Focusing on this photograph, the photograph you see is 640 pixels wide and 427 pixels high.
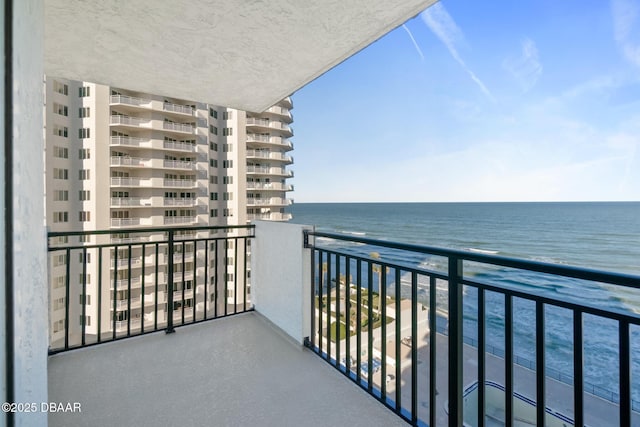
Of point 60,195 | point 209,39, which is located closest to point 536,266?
point 209,39

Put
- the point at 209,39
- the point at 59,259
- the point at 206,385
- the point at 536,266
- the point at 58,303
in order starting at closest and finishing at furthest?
the point at 536,266 → the point at 206,385 → the point at 209,39 → the point at 58,303 → the point at 59,259

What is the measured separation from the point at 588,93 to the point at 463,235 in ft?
52.1

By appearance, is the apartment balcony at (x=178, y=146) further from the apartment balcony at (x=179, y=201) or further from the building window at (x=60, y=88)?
the building window at (x=60, y=88)

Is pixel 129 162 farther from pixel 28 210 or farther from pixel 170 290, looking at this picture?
pixel 28 210

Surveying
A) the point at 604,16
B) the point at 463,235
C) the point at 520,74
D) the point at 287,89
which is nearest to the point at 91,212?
the point at 287,89

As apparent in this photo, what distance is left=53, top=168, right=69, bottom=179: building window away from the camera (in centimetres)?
1686

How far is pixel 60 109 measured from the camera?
17.0m

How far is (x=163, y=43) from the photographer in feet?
6.40

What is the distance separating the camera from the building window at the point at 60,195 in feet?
55.7

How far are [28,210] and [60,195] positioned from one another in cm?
2201

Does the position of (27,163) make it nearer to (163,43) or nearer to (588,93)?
(163,43)

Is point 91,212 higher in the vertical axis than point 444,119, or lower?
lower

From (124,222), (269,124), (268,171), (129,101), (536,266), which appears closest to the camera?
(536,266)

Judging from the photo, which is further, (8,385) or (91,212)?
(91,212)
